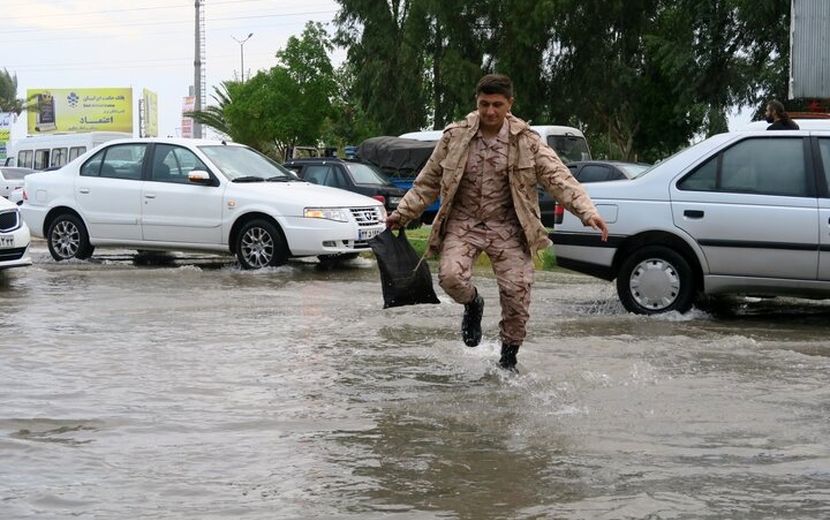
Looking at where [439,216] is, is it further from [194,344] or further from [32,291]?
[32,291]

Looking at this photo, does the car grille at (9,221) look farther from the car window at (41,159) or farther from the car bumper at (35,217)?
the car window at (41,159)

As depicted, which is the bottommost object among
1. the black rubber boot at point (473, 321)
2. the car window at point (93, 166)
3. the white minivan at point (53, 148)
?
the black rubber boot at point (473, 321)

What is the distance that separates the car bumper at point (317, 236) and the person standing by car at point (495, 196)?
280 inches

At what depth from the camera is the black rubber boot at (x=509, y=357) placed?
762 cm

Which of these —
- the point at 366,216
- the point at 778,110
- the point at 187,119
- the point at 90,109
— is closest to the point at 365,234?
the point at 366,216

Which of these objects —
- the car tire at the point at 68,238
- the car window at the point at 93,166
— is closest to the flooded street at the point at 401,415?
the car tire at the point at 68,238

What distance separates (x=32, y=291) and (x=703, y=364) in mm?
7030

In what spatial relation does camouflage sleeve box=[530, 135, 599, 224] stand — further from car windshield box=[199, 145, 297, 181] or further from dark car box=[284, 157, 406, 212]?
dark car box=[284, 157, 406, 212]

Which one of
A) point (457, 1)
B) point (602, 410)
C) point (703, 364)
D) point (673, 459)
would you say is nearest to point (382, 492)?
point (673, 459)

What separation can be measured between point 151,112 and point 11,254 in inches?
4644

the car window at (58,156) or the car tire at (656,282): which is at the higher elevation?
the car window at (58,156)

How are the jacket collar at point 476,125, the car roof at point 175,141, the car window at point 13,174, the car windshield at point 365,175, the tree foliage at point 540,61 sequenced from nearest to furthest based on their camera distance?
the jacket collar at point 476,125 < the car roof at point 175,141 < the car windshield at point 365,175 < the car window at point 13,174 < the tree foliage at point 540,61

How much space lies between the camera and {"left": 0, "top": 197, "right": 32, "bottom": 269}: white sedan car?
508 inches

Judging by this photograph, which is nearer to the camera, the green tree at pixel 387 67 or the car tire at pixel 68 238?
the car tire at pixel 68 238
